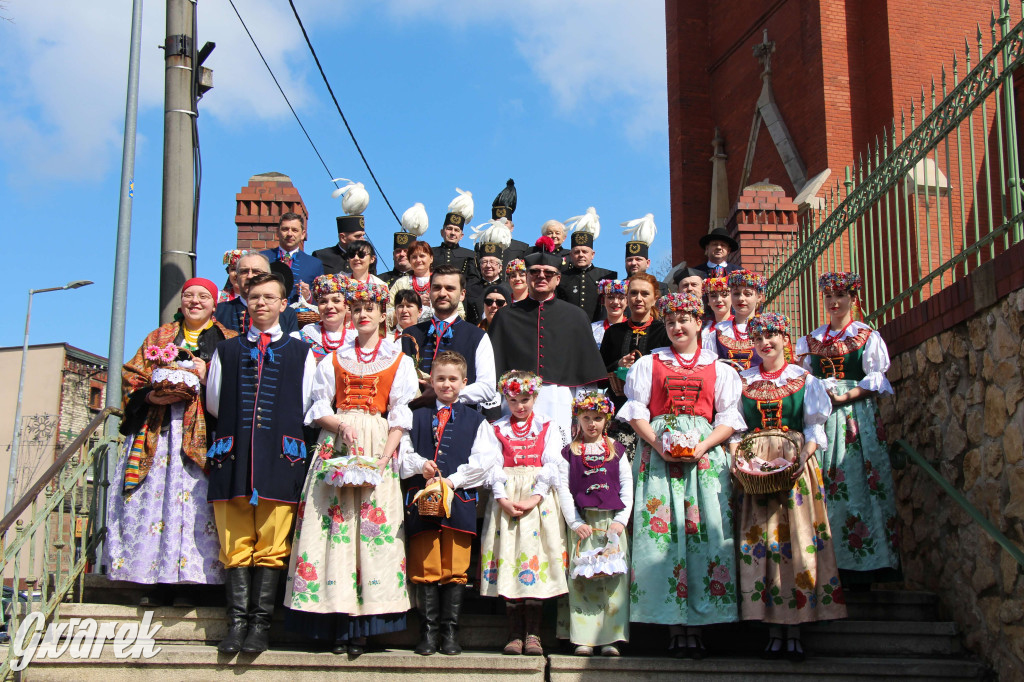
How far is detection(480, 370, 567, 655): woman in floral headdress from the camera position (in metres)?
5.58

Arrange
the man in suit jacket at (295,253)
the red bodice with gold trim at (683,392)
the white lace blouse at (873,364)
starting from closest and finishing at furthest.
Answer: the red bodice with gold trim at (683,392) < the white lace blouse at (873,364) < the man in suit jacket at (295,253)

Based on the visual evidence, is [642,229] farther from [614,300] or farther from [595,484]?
[595,484]

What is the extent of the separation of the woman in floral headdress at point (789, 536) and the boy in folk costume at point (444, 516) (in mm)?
1439

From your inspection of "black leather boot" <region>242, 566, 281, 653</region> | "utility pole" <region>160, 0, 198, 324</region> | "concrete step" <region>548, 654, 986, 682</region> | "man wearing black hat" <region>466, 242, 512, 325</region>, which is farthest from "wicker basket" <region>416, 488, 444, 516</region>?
"man wearing black hat" <region>466, 242, 512, 325</region>

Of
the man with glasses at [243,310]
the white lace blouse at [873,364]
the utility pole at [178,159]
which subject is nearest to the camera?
the white lace blouse at [873,364]

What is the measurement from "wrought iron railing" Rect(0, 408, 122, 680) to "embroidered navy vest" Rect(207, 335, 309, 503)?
106 cm

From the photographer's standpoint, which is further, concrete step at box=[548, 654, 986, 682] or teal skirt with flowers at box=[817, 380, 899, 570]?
teal skirt with flowers at box=[817, 380, 899, 570]

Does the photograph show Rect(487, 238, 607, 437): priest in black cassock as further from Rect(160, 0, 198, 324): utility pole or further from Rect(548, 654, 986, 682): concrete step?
Rect(160, 0, 198, 324): utility pole

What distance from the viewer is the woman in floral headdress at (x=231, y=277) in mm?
7882

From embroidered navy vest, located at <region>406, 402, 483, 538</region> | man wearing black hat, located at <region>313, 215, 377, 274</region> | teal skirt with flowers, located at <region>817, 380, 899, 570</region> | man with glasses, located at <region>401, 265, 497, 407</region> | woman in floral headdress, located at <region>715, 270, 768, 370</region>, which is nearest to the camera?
embroidered navy vest, located at <region>406, 402, 483, 538</region>

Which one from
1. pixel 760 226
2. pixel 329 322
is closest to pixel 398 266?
pixel 329 322

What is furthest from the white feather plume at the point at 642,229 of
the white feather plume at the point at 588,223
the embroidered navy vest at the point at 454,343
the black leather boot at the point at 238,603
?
the black leather boot at the point at 238,603

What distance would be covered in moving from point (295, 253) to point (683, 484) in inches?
179

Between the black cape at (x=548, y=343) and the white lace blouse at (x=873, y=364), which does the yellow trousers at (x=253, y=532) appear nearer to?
the black cape at (x=548, y=343)
